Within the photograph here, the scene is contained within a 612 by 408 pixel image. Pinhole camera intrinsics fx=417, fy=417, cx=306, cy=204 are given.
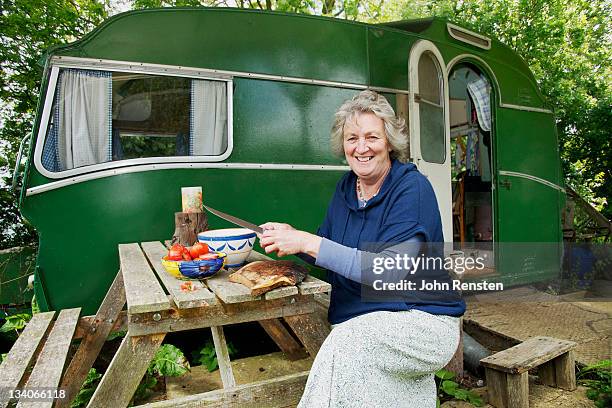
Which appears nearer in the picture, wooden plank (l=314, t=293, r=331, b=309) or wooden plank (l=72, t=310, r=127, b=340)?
wooden plank (l=314, t=293, r=331, b=309)

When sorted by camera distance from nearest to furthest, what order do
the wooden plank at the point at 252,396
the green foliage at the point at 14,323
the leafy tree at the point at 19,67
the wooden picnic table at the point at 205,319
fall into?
1. the wooden picnic table at the point at 205,319
2. the wooden plank at the point at 252,396
3. the green foliage at the point at 14,323
4. the leafy tree at the point at 19,67

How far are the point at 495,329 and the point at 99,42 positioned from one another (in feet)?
12.7

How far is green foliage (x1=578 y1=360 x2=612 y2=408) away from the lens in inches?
105

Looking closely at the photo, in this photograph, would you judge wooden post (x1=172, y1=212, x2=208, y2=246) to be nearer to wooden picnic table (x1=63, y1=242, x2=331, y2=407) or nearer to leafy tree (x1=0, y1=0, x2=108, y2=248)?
wooden picnic table (x1=63, y1=242, x2=331, y2=407)

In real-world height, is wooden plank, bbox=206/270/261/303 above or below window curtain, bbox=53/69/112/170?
below

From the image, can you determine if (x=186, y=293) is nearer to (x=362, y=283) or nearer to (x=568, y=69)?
(x=362, y=283)

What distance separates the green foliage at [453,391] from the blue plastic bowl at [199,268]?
5.65ft

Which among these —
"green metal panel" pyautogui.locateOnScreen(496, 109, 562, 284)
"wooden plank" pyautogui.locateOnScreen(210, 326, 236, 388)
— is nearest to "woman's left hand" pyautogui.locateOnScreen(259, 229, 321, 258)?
"wooden plank" pyautogui.locateOnScreen(210, 326, 236, 388)

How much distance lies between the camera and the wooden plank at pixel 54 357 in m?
1.91

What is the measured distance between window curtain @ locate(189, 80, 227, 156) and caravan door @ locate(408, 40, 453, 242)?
1813 mm

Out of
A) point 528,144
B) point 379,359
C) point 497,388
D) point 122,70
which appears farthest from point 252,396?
point 528,144

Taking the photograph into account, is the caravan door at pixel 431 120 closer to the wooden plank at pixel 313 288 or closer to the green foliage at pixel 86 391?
the wooden plank at pixel 313 288

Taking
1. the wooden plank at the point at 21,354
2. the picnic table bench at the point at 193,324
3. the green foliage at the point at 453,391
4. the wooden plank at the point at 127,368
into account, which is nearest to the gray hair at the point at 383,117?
the picnic table bench at the point at 193,324

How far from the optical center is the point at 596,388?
2846 mm
